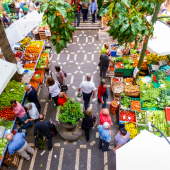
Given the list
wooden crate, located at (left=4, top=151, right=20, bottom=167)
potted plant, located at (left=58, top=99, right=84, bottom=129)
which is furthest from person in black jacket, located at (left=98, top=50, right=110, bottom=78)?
wooden crate, located at (left=4, top=151, right=20, bottom=167)

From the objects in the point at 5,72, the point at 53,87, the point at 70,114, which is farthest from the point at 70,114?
the point at 5,72

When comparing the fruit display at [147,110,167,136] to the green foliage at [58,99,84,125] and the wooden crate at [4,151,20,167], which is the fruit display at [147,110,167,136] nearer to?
the green foliage at [58,99,84,125]

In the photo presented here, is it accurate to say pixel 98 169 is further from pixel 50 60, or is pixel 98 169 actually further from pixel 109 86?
pixel 50 60

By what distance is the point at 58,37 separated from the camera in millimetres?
2811

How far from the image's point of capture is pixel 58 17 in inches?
99.7

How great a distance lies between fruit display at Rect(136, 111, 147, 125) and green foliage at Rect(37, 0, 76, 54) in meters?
4.28

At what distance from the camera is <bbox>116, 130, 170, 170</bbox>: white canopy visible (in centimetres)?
220

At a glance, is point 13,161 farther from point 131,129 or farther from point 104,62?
point 104,62

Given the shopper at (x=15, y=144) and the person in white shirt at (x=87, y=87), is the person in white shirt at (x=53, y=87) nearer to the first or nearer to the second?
the person in white shirt at (x=87, y=87)

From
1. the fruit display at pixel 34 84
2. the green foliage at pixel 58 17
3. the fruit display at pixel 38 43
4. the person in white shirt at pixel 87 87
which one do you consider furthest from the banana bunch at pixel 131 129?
the fruit display at pixel 38 43

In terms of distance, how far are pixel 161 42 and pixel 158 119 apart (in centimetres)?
296

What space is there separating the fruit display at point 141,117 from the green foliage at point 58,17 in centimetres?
428

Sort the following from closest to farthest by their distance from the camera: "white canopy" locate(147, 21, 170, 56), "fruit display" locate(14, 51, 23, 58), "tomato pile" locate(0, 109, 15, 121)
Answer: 1. "tomato pile" locate(0, 109, 15, 121)
2. "white canopy" locate(147, 21, 170, 56)
3. "fruit display" locate(14, 51, 23, 58)

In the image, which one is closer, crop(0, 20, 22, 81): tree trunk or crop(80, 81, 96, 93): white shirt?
crop(0, 20, 22, 81): tree trunk
